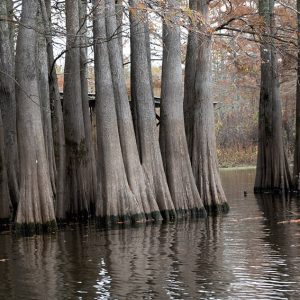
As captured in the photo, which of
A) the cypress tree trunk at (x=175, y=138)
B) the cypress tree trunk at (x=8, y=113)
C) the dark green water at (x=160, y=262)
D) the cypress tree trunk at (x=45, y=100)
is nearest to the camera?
the dark green water at (x=160, y=262)

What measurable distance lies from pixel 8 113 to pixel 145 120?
3400mm

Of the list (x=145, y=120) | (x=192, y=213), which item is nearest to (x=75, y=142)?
(x=145, y=120)

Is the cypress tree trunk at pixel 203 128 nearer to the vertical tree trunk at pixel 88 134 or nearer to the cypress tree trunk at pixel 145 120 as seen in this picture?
the cypress tree trunk at pixel 145 120

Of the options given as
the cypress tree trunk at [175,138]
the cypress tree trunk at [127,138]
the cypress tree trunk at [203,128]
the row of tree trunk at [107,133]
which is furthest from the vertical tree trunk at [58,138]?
the cypress tree trunk at [203,128]

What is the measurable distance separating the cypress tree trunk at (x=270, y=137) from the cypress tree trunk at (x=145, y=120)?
6320mm

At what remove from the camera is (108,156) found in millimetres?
13812

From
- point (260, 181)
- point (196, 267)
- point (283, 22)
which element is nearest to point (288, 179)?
point (260, 181)

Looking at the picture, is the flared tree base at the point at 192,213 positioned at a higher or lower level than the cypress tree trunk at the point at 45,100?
lower

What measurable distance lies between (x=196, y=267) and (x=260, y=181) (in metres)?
12.8

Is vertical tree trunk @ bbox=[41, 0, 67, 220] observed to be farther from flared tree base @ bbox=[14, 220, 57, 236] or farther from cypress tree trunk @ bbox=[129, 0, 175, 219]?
Answer: flared tree base @ bbox=[14, 220, 57, 236]

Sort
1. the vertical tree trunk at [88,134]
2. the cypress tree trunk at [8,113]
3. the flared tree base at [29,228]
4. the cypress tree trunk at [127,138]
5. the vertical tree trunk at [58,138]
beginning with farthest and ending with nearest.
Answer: the vertical tree trunk at [88,134]
the cypress tree trunk at [8,113]
the vertical tree trunk at [58,138]
the cypress tree trunk at [127,138]
the flared tree base at [29,228]

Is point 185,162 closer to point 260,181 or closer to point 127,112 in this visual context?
point 127,112

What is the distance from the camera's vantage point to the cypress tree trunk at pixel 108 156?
1363 cm

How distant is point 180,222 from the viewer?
14.2 metres
